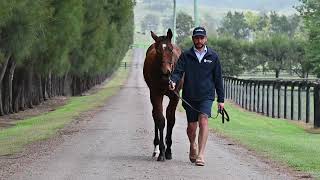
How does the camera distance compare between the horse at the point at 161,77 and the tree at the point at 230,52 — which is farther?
the tree at the point at 230,52

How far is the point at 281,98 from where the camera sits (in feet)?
112

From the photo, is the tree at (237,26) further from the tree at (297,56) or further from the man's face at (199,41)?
the man's face at (199,41)

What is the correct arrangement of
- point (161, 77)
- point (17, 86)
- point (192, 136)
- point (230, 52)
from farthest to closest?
1. point (230, 52)
2. point (17, 86)
3. point (161, 77)
4. point (192, 136)

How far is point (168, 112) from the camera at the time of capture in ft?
40.3

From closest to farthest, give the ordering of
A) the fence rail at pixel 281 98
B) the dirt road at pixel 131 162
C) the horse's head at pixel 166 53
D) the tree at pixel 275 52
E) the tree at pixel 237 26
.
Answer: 1. the dirt road at pixel 131 162
2. the horse's head at pixel 166 53
3. the fence rail at pixel 281 98
4. the tree at pixel 275 52
5. the tree at pixel 237 26

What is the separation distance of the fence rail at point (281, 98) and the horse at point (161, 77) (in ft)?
40.5

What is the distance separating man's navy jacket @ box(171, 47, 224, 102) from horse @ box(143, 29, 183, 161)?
0.33 metres

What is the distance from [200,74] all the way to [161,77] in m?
0.88

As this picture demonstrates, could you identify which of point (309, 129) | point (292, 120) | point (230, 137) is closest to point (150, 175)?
point (230, 137)

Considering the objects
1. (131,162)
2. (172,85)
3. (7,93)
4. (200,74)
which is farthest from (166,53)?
(7,93)

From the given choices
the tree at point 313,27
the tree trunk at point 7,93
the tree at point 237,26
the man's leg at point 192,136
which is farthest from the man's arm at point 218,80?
the tree at point 237,26

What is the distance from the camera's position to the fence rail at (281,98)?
26469 mm

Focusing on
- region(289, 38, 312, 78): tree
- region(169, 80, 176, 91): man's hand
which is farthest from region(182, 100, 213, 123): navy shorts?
region(289, 38, 312, 78): tree

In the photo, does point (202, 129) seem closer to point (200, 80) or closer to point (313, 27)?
point (200, 80)
